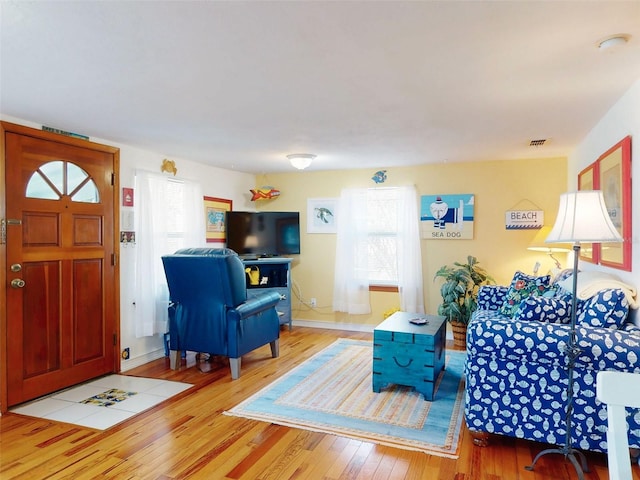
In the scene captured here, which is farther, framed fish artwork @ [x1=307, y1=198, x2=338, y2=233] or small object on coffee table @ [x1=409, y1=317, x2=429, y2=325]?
framed fish artwork @ [x1=307, y1=198, x2=338, y2=233]

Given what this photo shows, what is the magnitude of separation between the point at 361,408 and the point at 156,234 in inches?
104

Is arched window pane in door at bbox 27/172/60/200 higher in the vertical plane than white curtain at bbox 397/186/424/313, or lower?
higher

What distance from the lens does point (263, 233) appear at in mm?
5746

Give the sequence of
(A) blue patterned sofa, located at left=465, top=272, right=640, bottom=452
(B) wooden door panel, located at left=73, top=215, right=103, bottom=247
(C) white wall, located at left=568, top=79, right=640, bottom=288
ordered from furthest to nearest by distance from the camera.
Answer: (B) wooden door panel, located at left=73, top=215, right=103, bottom=247 → (C) white wall, located at left=568, top=79, right=640, bottom=288 → (A) blue patterned sofa, located at left=465, top=272, right=640, bottom=452

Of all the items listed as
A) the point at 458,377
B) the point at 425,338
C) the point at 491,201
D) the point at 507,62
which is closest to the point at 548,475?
the point at 425,338

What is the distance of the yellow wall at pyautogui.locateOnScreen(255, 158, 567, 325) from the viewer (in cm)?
483

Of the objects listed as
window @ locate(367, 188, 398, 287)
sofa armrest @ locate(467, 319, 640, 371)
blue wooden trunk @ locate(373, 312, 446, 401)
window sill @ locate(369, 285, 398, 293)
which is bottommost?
blue wooden trunk @ locate(373, 312, 446, 401)

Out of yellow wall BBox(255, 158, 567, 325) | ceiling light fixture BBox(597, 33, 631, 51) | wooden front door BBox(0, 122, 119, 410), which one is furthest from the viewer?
yellow wall BBox(255, 158, 567, 325)

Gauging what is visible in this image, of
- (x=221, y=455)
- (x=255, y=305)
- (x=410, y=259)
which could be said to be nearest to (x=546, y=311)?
(x=221, y=455)

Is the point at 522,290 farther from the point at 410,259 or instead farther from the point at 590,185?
the point at 410,259

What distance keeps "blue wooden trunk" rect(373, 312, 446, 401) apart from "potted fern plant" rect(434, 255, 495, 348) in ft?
4.50

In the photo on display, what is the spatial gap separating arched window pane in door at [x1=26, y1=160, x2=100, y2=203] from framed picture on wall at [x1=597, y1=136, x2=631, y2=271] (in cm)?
405

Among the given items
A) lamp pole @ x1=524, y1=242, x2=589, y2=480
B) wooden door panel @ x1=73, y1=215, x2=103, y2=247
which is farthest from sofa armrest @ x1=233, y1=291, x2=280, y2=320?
lamp pole @ x1=524, y1=242, x2=589, y2=480

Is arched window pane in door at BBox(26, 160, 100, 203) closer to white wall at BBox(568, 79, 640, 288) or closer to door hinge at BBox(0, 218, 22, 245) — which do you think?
door hinge at BBox(0, 218, 22, 245)
